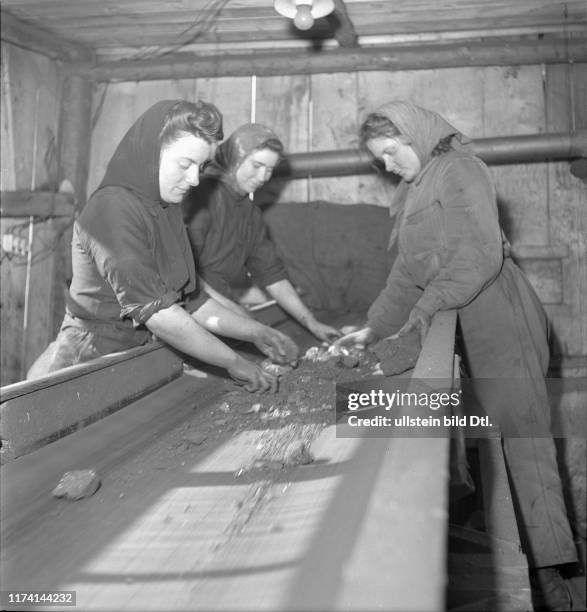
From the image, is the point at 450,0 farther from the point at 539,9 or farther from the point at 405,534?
the point at 405,534

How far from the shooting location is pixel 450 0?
4.16 meters

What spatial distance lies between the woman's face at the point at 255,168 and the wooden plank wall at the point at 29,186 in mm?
1990

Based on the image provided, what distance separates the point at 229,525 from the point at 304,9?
9.77 feet

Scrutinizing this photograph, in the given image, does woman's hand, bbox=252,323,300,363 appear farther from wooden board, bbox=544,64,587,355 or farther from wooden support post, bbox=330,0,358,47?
wooden board, bbox=544,64,587,355

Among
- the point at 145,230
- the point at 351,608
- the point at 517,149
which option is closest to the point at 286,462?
the point at 351,608

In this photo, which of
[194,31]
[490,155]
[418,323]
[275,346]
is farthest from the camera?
[194,31]

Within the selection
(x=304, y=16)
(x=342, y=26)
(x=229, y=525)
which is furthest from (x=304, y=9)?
(x=229, y=525)

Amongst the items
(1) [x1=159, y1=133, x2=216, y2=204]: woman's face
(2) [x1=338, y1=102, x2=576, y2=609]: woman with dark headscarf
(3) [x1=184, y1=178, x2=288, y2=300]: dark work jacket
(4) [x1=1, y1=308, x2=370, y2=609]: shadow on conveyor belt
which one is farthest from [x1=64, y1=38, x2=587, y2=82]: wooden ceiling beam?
(4) [x1=1, y1=308, x2=370, y2=609]: shadow on conveyor belt

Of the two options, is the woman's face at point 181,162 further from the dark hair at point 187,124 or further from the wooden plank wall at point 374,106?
the wooden plank wall at point 374,106

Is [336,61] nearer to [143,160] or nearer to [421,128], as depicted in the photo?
[421,128]

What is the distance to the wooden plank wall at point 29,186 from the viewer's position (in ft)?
15.0

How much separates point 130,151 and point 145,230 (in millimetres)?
327

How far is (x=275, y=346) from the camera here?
8.81 ft

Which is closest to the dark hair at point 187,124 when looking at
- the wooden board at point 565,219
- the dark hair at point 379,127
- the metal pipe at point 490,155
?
the dark hair at point 379,127
